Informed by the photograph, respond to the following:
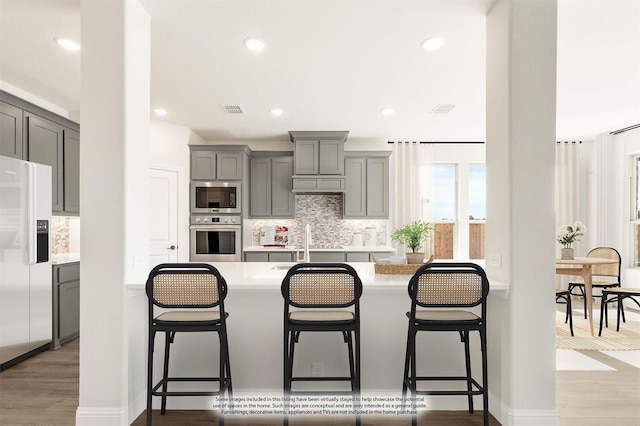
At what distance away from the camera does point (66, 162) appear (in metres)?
4.57

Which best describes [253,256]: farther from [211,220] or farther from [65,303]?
[65,303]

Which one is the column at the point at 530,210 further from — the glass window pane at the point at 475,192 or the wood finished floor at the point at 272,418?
the glass window pane at the point at 475,192

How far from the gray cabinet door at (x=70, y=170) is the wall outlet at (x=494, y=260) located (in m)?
4.51

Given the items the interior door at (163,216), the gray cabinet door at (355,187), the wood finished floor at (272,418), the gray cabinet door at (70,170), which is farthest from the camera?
the gray cabinet door at (355,187)

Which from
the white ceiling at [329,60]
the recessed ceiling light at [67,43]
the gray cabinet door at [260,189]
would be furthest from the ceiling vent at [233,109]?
the recessed ceiling light at [67,43]

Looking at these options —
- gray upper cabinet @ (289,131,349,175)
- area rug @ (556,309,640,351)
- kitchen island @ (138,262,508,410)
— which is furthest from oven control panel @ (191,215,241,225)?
area rug @ (556,309,640,351)

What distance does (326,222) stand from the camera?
6516mm

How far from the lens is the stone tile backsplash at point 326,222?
21.4ft

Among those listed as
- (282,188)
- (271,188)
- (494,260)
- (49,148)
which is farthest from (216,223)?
(494,260)

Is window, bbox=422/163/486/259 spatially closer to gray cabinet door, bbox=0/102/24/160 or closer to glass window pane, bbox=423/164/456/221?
glass window pane, bbox=423/164/456/221

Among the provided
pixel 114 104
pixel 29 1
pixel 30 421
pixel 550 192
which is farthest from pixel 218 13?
pixel 30 421

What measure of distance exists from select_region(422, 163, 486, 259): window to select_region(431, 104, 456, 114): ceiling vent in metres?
1.76

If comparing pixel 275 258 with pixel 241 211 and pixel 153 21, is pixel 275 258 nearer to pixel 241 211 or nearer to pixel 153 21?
pixel 241 211

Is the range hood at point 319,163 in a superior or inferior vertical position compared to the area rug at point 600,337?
superior
